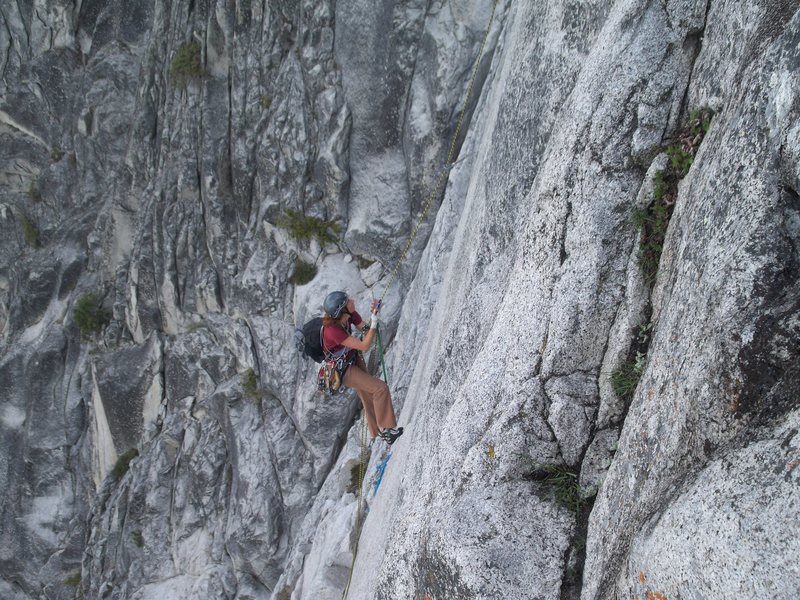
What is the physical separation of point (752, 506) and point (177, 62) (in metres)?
20.0

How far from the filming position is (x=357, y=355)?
37.3 feet

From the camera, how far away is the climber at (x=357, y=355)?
10.2m

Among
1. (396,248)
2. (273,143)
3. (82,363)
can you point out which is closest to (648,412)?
(396,248)

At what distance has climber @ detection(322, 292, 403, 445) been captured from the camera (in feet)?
33.4

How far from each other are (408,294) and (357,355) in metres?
3.50

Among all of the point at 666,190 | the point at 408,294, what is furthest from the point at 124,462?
the point at 666,190

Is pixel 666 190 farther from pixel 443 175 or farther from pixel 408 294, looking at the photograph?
pixel 443 175

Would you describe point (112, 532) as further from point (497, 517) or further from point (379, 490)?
point (497, 517)

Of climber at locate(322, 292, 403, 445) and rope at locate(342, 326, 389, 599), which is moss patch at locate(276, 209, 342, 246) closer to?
rope at locate(342, 326, 389, 599)

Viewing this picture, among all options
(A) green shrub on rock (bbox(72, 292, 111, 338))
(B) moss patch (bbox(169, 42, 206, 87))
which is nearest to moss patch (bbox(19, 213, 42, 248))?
(A) green shrub on rock (bbox(72, 292, 111, 338))

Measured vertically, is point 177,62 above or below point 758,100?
above

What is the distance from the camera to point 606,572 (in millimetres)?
4531

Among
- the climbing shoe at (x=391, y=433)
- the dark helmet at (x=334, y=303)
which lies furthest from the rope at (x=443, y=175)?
the dark helmet at (x=334, y=303)

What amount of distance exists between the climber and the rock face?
19.2 inches
